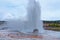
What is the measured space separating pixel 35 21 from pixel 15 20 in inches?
145

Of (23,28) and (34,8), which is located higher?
(34,8)

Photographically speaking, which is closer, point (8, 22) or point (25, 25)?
point (25, 25)

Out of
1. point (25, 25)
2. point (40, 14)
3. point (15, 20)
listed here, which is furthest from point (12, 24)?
point (40, 14)

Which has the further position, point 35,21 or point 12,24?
point 12,24

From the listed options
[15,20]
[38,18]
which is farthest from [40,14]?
[15,20]

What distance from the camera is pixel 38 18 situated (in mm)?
22938

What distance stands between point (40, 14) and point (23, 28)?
Answer: 2339mm

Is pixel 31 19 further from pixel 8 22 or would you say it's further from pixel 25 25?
pixel 8 22

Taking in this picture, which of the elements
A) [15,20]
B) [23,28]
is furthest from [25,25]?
[15,20]

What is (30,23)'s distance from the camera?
74.9 ft

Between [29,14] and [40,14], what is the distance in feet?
4.34

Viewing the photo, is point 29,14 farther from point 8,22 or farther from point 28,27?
point 8,22

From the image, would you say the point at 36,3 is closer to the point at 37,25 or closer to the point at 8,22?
the point at 37,25

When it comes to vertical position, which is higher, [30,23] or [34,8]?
[34,8]
